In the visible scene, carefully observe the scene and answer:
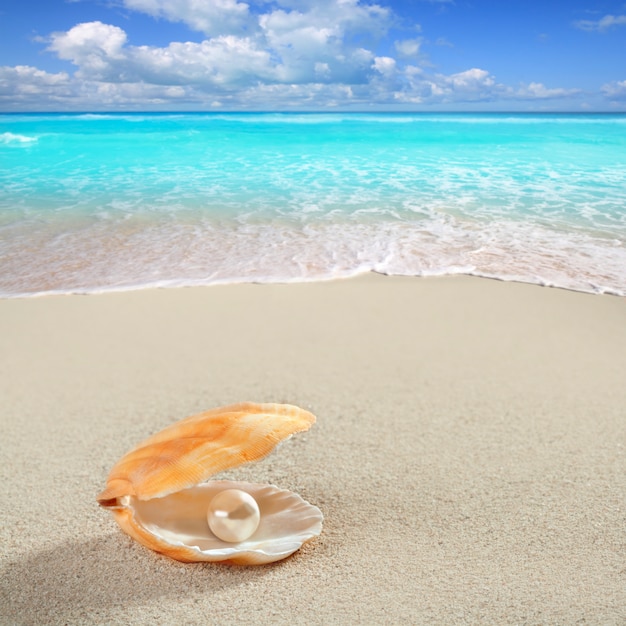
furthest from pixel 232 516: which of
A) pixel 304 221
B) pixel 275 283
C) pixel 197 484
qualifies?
pixel 304 221

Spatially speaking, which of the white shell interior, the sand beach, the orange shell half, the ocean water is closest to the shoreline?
the ocean water

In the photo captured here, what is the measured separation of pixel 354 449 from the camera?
2.30 m


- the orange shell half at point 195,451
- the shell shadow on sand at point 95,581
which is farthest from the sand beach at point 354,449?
the orange shell half at point 195,451

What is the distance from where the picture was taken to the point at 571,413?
8.49 ft

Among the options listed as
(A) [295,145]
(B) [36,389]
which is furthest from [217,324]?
(A) [295,145]

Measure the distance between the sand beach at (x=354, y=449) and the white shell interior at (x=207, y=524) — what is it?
6 centimetres

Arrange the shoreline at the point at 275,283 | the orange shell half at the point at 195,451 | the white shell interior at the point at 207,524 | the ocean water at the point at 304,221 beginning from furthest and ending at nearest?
the ocean water at the point at 304,221 < the shoreline at the point at 275,283 < the white shell interior at the point at 207,524 < the orange shell half at the point at 195,451

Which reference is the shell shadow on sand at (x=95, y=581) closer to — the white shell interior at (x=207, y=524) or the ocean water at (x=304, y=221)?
the white shell interior at (x=207, y=524)

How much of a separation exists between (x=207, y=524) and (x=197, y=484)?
24 centimetres

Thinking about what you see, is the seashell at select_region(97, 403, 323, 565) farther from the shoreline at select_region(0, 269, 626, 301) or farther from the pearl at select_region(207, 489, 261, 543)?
the shoreline at select_region(0, 269, 626, 301)

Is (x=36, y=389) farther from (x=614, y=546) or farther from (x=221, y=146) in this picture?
(x=221, y=146)

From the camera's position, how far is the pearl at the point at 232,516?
1.58m

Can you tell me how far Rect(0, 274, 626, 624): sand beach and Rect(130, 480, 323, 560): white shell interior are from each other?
6 centimetres

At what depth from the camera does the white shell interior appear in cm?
161
